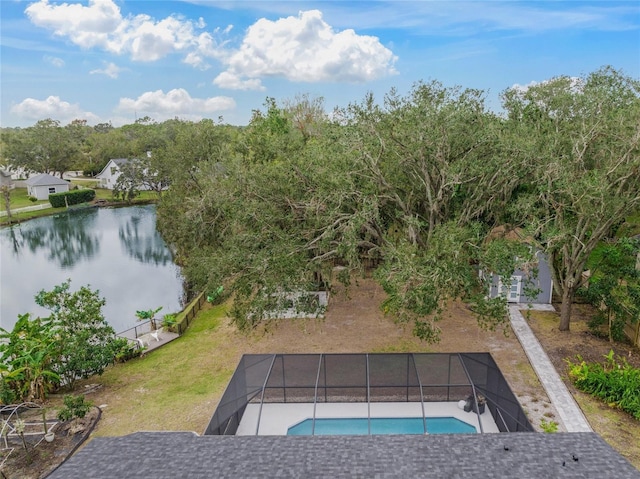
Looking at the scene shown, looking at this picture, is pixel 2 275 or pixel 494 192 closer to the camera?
pixel 494 192

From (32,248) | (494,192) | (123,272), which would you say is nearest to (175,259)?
(123,272)

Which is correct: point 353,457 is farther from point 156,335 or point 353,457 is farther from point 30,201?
point 30,201

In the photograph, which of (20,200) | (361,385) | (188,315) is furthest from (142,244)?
(361,385)

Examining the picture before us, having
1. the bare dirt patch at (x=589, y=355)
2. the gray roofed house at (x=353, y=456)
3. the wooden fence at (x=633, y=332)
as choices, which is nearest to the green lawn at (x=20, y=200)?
the gray roofed house at (x=353, y=456)

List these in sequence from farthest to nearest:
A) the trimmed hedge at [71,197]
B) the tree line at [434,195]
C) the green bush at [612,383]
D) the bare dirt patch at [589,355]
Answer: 1. the trimmed hedge at [71,197]
2. the tree line at [434,195]
3. the green bush at [612,383]
4. the bare dirt patch at [589,355]

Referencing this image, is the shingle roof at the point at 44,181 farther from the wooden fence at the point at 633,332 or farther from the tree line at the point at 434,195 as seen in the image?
the wooden fence at the point at 633,332

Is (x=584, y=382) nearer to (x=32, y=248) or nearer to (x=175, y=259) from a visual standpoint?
(x=175, y=259)
